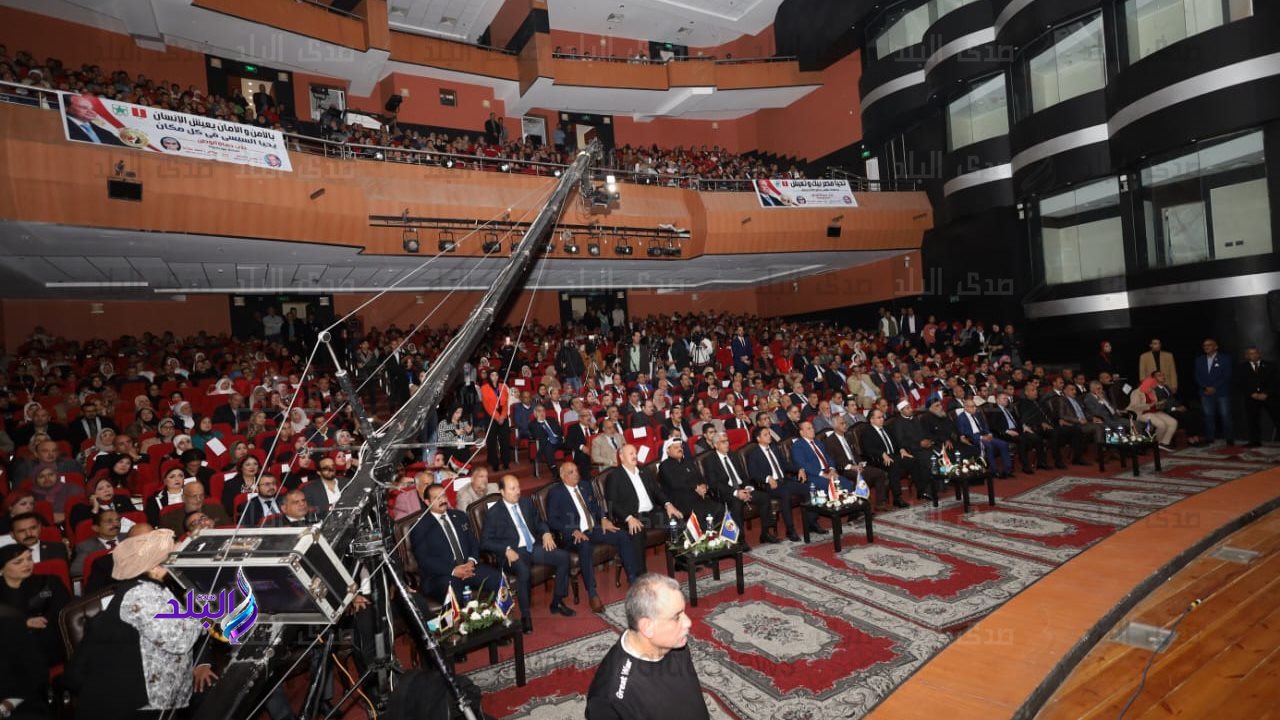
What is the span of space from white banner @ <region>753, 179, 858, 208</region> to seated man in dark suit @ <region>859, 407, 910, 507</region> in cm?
922

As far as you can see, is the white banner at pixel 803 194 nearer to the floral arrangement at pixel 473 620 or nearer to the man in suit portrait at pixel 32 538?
the floral arrangement at pixel 473 620

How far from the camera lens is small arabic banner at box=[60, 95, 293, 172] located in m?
8.21

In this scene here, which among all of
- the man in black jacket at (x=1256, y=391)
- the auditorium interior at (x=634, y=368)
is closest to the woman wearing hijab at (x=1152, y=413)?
the auditorium interior at (x=634, y=368)

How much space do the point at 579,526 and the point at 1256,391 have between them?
30.8 feet

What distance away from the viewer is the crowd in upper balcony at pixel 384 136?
9.54 meters

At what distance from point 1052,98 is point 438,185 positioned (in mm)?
12423

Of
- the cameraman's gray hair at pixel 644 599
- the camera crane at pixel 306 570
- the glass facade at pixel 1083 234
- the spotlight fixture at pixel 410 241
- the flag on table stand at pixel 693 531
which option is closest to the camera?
the cameraman's gray hair at pixel 644 599

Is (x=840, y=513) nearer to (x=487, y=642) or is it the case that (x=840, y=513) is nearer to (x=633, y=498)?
(x=633, y=498)

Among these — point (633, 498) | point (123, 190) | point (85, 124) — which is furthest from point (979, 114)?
point (85, 124)

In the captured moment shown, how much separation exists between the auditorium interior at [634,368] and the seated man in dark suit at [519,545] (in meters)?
Result: 0.04

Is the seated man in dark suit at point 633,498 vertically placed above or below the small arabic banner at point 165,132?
below

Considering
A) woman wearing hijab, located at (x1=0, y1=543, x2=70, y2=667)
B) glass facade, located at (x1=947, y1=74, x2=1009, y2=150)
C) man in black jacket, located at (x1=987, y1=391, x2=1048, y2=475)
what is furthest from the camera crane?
glass facade, located at (x1=947, y1=74, x2=1009, y2=150)

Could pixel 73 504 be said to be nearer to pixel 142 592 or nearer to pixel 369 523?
pixel 142 592

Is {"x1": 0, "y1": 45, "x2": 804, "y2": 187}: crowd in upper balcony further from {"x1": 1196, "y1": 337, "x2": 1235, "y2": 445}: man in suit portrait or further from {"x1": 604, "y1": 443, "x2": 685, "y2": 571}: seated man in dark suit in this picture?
{"x1": 1196, "y1": 337, "x2": 1235, "y2": 445}: man in suit portrait
